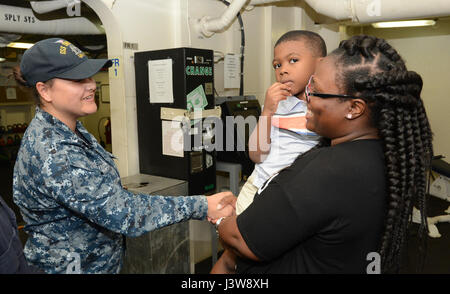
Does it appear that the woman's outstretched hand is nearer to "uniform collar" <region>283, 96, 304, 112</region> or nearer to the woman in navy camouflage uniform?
the woman in navy camouflage uniform

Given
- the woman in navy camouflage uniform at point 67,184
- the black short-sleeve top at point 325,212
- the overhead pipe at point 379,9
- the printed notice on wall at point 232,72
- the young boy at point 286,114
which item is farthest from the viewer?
the printed notice on wall at point 232,72

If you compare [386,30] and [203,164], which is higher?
[386,30]

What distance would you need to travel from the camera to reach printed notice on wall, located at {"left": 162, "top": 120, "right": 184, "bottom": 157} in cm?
263

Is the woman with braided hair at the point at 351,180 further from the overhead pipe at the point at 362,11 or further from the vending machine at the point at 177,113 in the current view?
the overhead pipe at the point at 362,11

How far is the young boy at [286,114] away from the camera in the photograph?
1643mm

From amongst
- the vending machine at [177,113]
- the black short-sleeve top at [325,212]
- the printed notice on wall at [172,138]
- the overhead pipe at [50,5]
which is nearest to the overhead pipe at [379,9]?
the vending machine at [177,113]

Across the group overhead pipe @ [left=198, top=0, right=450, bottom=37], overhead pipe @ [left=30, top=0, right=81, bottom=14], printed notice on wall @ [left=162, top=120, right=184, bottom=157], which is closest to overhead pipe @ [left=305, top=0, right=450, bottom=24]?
overhead pipe @ [left=198, top=0, right=450, bottom=37]

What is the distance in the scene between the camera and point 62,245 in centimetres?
144

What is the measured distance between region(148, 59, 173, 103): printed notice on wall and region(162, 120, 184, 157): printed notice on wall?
19 centimetres

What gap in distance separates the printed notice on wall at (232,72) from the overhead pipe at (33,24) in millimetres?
1580

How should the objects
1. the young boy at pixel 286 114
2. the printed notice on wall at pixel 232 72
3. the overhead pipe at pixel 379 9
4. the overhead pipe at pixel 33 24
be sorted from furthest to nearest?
the printed notice on wall at pixel 232 72
the overhead pipe at pixel 33 24
the overhead pipe at pixel 379 9
the young boy at pixel 286 114
